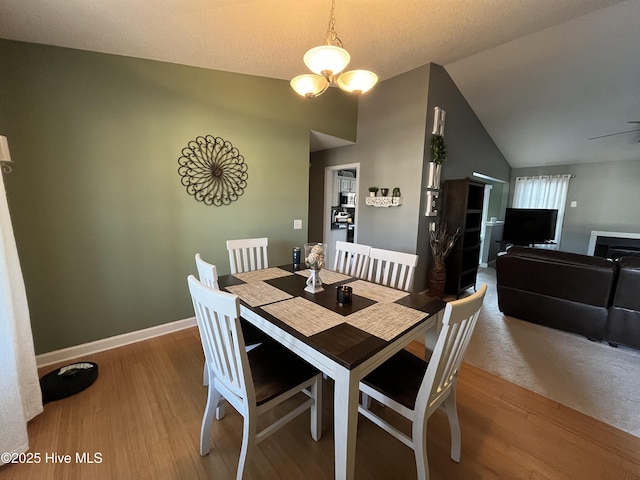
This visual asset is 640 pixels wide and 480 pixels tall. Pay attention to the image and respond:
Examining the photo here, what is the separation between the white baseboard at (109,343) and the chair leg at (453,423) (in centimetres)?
249

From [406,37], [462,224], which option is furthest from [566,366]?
[406,37]

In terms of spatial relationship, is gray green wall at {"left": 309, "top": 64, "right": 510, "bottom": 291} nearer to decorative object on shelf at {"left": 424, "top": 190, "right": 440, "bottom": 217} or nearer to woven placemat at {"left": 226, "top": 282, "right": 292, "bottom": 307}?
decorative object on shelf at {"left": 424, "top": 190, "right": 440, "bottom": 217}

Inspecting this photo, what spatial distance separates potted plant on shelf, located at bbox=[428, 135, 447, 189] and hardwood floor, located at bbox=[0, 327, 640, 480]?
2.43m

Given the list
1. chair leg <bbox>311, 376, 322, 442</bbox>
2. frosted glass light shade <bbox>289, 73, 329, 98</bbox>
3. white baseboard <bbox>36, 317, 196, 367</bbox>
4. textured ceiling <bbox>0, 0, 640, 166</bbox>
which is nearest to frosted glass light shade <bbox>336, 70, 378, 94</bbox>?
A: frosted glass light shade <bbox>289, 73, 329, 98</bbox>

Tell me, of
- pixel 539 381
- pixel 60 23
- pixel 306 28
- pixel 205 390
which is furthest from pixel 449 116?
pixel 205 390

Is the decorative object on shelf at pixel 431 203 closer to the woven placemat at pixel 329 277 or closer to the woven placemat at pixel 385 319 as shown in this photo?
the woven placemat at pixel 329 277

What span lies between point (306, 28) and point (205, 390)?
2.92m

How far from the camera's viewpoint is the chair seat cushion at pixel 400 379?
1245 millimetres

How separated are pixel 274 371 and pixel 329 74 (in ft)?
5.46

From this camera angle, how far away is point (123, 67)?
7.24 ft

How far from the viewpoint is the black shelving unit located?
3.58m

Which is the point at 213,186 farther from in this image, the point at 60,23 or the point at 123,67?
the point at 60,23

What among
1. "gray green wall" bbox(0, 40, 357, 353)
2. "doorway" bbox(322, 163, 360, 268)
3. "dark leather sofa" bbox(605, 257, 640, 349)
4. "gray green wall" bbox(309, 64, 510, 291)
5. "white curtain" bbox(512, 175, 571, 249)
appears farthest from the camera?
"white curtain" bbox(512, 175, 571, 249)

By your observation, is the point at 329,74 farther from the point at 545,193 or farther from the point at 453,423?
the point at 545,193
